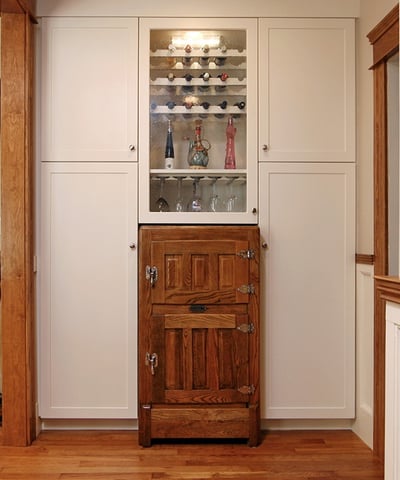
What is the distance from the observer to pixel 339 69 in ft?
9.29

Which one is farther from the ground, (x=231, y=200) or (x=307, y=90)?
(x=307, y=90)

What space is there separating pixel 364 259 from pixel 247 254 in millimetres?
600

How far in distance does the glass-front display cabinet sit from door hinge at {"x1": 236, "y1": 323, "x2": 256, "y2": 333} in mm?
539

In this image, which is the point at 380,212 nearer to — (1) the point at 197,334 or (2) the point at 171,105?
(1) the point at 197,334

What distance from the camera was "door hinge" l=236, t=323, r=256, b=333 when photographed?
270 cm

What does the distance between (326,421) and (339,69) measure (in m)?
1.89

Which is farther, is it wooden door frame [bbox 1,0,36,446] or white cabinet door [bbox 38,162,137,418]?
white cabinet door [bbox 38,162,137,418]

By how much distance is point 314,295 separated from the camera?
284 centimetres

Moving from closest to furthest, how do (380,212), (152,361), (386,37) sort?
(386,37), (380,212), (152,361)

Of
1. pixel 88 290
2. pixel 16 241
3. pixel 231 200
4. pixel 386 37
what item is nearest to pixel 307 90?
pixel 386 37

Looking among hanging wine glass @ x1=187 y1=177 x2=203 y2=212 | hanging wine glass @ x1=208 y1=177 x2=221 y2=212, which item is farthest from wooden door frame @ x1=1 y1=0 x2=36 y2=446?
hanging wine glass @ x1=208 y1=177 x2=221 y2=212

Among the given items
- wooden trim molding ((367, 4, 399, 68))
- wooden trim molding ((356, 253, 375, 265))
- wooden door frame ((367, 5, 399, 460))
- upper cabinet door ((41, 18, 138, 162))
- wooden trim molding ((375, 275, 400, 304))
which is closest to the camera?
wooden trim molding ((375, 275, 400, 304))

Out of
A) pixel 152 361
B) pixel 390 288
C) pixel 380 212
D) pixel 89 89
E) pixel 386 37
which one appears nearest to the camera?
pixel 390 288

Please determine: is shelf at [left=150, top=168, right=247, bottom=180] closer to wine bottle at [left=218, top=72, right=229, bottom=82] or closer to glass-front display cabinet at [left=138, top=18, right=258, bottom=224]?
glass-front display cabinet at [left=138, top=18, right=258, bottom=224]
